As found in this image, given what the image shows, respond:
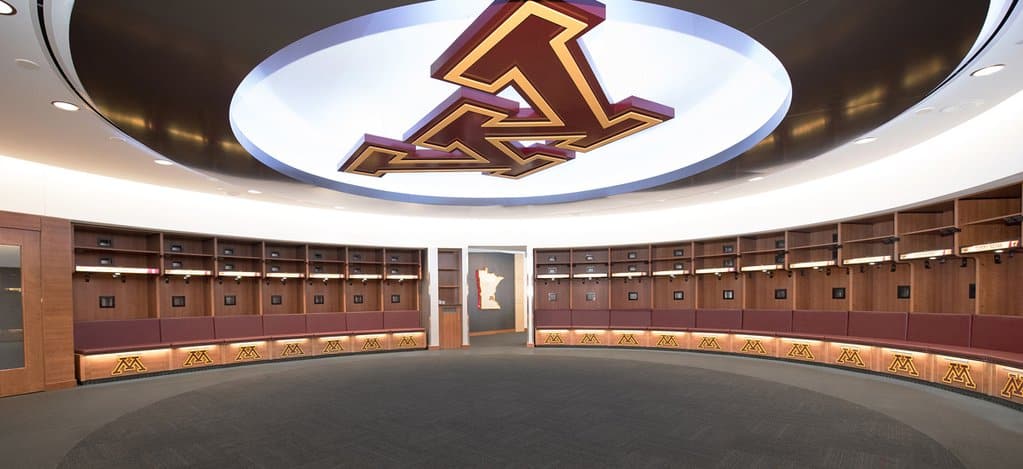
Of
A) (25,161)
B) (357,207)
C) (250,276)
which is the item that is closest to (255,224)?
(250,276)

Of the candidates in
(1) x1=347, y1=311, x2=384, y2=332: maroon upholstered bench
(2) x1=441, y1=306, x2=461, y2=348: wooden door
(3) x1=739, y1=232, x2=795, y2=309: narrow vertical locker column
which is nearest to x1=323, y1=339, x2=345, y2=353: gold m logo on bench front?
(1) x1=347, y1=311, x2=384, y2=332: maroon upholstered bench

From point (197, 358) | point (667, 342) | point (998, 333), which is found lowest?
point (667, 342)

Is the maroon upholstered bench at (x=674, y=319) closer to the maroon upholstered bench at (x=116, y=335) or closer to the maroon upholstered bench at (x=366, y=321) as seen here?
the maroon upholstered bench at (x=366, y=321)

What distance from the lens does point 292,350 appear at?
8945 mm

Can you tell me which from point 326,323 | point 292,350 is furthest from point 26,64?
point 326,323

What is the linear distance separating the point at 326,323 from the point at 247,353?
5.15 feet

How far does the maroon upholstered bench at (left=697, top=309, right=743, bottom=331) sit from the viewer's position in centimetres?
891

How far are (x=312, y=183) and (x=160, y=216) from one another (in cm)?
265

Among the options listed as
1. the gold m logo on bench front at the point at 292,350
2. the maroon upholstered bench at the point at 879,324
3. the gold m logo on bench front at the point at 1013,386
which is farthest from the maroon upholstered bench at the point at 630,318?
the gold m logo on bench front at the point at 292,350

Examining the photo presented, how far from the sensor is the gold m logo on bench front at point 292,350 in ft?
29.1

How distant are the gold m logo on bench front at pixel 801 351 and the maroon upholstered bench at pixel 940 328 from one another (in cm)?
137

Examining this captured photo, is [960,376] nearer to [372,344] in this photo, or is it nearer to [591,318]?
[591,318]

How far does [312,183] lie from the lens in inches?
281

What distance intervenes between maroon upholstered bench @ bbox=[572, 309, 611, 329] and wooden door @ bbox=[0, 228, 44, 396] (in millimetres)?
8672
